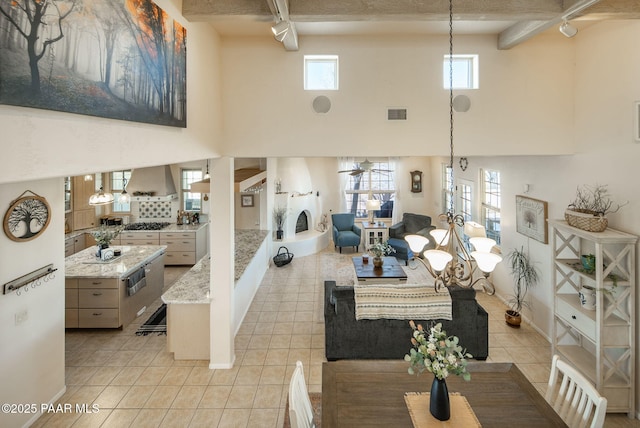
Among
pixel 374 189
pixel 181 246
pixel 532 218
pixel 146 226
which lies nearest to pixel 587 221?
pixel 532 218

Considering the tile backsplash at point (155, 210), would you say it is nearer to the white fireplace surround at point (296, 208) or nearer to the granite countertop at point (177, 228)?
the granite countertop at point (177, 228)

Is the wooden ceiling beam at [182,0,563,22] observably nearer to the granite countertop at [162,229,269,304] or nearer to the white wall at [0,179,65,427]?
the white wall at [0,179,65,427]

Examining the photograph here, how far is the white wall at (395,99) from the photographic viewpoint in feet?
13.8

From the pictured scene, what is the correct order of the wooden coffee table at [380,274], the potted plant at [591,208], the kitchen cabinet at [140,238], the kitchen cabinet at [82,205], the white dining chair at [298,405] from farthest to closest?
1. the kitchen cabinet at [140,238]
2. the kitchen cabinet at [82,205]
3. the wooden coffee table at [380,274]
4. the potted plant at [591,208]
5. the white dining chair at [298,405]

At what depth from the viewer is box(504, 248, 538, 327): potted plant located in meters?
5.32

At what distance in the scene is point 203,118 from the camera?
3691 millimetres

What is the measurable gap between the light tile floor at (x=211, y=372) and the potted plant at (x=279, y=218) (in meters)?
3.45

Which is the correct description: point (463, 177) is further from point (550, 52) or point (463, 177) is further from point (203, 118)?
point (203, 118)

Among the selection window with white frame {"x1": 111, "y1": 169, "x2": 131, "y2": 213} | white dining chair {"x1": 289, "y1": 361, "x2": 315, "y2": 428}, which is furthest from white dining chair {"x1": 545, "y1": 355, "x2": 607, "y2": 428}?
window with white frame {"x1": 111, "y1": 169, "x2": 131, "y2": 213}

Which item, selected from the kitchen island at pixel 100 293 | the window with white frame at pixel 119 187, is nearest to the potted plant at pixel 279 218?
the window with white frame at pixel 119 187

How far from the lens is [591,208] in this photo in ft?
12.8

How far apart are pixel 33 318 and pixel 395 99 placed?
470 cm

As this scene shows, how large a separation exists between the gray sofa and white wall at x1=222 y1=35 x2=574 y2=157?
204 centimetres

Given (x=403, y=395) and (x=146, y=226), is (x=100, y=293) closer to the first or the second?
(x=146, y=226)
